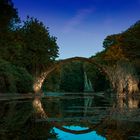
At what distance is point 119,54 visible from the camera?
62281 millimetres

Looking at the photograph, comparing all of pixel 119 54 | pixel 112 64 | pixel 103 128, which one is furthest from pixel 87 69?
pixel 103 128

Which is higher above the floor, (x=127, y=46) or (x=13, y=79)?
(x=127, y=46)

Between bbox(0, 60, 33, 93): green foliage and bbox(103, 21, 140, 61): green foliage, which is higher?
bbox(103, 21, 140, 61): green foliage

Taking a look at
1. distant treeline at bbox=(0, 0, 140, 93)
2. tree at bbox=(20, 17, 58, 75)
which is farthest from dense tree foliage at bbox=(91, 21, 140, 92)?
tree at bbox=(20, 17, 58, 75)

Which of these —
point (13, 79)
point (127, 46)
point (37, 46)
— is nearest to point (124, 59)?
point (127, 46)

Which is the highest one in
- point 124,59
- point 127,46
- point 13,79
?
point 127,46

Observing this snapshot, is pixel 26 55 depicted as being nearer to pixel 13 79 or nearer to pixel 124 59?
pixel 13 79

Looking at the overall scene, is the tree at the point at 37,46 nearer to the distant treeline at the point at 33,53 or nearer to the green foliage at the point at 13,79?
the distant treeline at the point at 33,53

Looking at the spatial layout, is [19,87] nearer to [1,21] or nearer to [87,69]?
[1,21]

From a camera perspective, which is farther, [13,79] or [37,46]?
[37,46]

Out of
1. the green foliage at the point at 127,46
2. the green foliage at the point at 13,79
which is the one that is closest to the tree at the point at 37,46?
the green foliage at the point at 13,79

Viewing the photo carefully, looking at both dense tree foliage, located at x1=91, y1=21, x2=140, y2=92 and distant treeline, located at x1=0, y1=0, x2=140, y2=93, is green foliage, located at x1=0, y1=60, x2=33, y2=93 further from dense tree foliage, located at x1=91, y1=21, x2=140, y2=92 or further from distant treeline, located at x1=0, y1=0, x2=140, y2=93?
dense tree foliage, located at x1=91, y1=21, x2=140, y2=92

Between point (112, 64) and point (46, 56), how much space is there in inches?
382

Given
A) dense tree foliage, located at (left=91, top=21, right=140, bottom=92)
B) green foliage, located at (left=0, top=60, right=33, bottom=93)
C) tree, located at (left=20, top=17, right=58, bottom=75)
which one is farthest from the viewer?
tree, located at (left=20, top=17, right=58, bottom=75)
